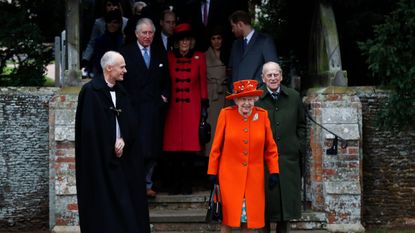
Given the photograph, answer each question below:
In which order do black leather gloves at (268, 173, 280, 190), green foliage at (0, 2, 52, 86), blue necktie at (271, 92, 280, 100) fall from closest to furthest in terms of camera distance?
black leather gloves at (268, 173, 280, 190), blue necktie at (271, 92, 280, 100), green foliage at (0, 2, 52, 86)

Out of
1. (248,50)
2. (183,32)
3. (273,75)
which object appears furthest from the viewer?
(183,32)

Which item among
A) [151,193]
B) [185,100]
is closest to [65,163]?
[151,193]

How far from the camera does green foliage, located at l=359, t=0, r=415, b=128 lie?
995 cm

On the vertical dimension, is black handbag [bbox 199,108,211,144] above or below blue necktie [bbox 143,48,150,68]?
below

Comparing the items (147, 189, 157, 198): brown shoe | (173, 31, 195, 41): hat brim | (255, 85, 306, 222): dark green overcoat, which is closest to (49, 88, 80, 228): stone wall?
(147, 189, 157, 198): brown shoe

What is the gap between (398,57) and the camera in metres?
10.0

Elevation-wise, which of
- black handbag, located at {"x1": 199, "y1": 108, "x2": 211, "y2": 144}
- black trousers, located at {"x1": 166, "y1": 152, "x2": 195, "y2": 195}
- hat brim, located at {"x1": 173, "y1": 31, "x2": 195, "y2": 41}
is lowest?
black trousers, located at {"x1": 166, "y1": 152, "x2": 195, "y2": 195}

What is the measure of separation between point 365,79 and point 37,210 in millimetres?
4737

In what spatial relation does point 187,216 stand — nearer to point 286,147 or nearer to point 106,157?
point 286,147

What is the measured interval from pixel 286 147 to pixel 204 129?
1.95 meters

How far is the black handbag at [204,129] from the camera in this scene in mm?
10062

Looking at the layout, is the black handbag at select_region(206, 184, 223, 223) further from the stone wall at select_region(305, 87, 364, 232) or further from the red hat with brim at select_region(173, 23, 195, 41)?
the red hat with brim at select_region(173, 23, 195, 41)

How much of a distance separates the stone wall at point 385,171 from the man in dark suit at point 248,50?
1278mm

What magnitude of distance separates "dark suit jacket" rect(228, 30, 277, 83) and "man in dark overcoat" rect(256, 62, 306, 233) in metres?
1.55
